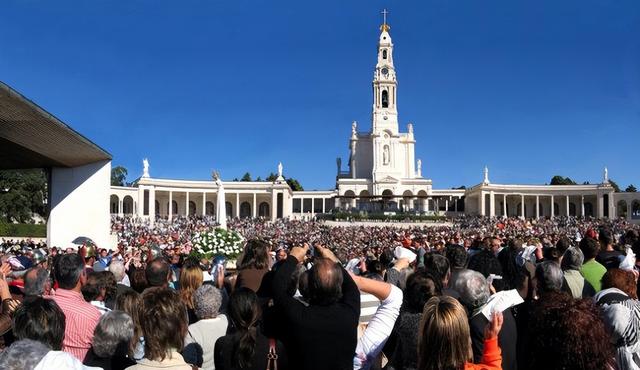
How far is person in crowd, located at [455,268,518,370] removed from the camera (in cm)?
370

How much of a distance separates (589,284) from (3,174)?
57719mm

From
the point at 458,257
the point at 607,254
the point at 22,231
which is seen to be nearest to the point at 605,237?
the point at 607,254

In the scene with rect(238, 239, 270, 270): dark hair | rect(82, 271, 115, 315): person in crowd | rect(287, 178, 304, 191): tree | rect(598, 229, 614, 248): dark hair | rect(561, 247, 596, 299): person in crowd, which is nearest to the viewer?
rect(82, 271, 115, 315): person in crowd

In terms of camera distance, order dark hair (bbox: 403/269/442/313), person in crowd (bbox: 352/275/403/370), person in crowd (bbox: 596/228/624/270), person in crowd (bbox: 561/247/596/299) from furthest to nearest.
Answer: person in crowd (bbox: 596/228/624/270) → person in crowd (bbox: 561/247/596/299) → dark hair (bbox: 403/269/442/313) → person in crowd (bbox: 352/275/403/370)

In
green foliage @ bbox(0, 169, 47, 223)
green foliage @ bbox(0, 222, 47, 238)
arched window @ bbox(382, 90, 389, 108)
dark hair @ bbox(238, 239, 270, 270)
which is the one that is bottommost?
green foliage @ bbox(0, 222, 47, 238)

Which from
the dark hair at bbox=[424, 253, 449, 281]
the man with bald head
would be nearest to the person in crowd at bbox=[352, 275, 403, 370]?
the man with bald head

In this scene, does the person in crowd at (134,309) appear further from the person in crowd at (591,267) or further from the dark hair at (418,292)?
the person in crowd at (591,267)

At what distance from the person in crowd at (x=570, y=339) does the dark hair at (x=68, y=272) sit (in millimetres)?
→ 3597

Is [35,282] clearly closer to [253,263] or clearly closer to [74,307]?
[74,307]

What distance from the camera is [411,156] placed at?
82.2m

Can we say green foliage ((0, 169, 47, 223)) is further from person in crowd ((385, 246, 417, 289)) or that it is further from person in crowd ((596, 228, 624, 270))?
person in crowd ((596, 228, 624, 270))

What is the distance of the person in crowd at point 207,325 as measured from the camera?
424cm

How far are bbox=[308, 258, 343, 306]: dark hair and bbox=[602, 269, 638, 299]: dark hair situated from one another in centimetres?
258

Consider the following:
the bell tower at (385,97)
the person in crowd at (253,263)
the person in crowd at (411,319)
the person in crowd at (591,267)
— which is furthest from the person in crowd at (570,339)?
the bell tower at (385,97)
